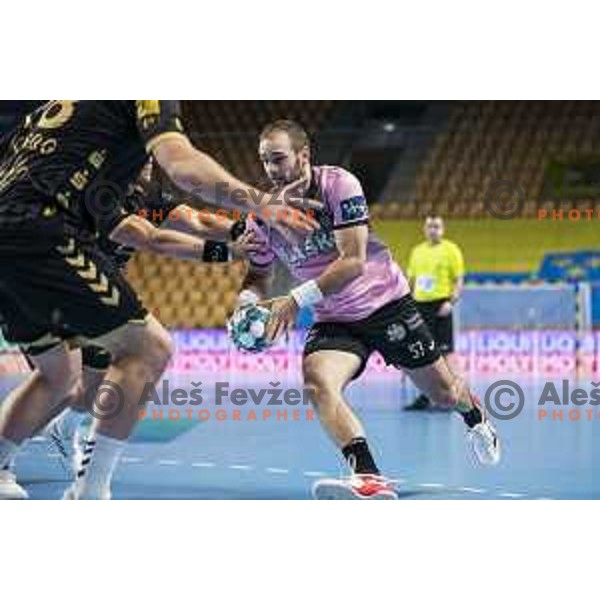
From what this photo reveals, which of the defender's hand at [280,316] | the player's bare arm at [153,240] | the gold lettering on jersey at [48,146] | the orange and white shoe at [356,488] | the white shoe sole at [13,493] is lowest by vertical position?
the white shoe sole at [13,493]

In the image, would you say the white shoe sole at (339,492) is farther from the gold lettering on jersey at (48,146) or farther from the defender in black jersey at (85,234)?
the gold lettering on jersey at (48,146)

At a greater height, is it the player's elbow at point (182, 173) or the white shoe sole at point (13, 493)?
the player's elbow at point (182, 173)

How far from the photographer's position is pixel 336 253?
153 inches

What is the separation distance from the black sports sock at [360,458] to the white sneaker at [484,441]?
0.74 metres

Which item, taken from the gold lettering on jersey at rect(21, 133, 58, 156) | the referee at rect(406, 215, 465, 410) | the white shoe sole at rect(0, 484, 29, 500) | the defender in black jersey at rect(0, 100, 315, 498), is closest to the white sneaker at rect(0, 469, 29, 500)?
the white shoe sole at rect(0, 484, 29, 500)

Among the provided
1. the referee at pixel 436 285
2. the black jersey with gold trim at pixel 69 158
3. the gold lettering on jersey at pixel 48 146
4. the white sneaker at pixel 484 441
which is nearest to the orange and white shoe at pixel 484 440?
the white sneaker at pixel 484 441

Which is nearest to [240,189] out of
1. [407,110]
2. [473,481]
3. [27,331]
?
[27,331]

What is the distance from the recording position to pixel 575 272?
13062 mm

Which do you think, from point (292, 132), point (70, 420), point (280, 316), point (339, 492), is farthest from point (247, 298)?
point (70, 420)

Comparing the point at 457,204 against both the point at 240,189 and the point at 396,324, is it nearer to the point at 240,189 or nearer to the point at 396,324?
the point at 396,324

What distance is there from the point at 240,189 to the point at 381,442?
265 centimetres

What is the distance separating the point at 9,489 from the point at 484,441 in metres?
1.77

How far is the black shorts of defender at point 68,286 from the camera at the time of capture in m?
3.13
